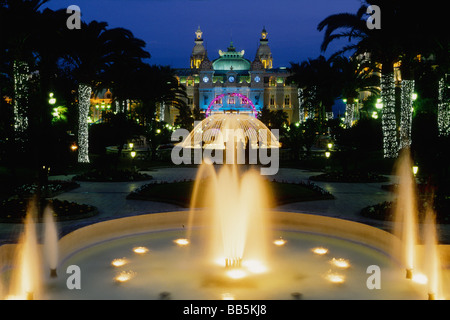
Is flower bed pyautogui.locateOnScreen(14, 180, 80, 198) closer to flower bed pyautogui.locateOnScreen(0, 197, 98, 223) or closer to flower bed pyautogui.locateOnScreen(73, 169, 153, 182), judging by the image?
flower bed pyautogui.locateOnScreen(0, 197, 98, 223)

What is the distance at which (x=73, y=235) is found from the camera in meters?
8.43

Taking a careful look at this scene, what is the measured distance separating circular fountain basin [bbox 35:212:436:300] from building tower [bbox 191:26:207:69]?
113277 millimetres

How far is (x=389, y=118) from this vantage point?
22594 millimetres

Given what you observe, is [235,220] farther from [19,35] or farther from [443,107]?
[443,107]

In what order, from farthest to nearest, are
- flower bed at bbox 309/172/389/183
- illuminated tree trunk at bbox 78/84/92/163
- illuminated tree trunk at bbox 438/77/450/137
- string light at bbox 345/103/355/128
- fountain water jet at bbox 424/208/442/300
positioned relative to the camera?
string light at bbox 345/103/355/128 < illuminated tree trunk at bbox 78/84/92/163 < illuminated tree trunk at bbox 438/77/450/137 < flower bed at bbox 309/172/389/183 < fountain water jet at bbox 424/208/442/300

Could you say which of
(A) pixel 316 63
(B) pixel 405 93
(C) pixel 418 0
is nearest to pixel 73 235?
(C) pixel 418 0

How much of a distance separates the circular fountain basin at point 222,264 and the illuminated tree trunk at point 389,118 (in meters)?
14.0

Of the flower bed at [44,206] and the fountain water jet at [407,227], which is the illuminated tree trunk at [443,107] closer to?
the fountain water jet at [407,227]

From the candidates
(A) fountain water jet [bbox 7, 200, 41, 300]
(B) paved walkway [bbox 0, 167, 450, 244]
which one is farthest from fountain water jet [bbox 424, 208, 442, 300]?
(A) fountain water jet [bbox 7, 200, 41, 300]

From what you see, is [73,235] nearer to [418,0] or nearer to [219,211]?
[219,211]

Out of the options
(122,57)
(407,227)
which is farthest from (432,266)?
(122,57)

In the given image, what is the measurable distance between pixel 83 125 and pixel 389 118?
16449 millimetres

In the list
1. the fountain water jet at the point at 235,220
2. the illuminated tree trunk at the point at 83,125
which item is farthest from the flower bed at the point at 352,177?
the illuminated tree trunk at the point at 83,125

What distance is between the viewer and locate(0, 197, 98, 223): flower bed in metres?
10.5
